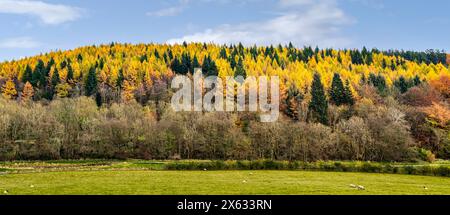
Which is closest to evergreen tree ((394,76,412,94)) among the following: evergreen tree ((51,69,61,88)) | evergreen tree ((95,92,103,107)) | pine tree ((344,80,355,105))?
pine tree ((344,80,355,105))

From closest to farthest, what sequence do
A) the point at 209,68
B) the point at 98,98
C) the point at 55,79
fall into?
the point at 98,98 → the point at 55,79 → the point at 209,68

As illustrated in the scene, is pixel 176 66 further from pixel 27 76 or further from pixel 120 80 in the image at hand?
pixel 27 76

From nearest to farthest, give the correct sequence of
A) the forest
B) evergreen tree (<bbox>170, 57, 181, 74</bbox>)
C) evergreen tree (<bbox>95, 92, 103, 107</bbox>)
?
the forest
evergreen tree (<bbox>95, 92, 103, 107</bbox>)
evergreen tree (<bbox>170, 57, 181, 74</bbox>)

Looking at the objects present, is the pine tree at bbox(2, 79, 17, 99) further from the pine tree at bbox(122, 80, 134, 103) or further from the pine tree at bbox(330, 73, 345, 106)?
the pine tree at bbox(330, 73, 345, 106)

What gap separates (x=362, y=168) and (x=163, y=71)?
119 meters

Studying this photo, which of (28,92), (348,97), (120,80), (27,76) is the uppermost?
(27,76)

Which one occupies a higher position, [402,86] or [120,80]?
[120,80]

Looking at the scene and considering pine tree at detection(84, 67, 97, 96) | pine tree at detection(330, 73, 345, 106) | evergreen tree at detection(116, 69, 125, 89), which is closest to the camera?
pine tree at detection(330, 73, 345, 106)

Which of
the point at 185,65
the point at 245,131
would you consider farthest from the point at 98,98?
the point at 245,131

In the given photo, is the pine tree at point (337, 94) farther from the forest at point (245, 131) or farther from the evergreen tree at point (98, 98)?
the evergreen tree at point (98, 98)

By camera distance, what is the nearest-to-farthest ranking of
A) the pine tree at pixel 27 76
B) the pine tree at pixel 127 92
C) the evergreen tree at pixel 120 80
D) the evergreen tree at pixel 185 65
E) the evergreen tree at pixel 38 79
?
the pine tree at pixel 127 92 → the evergreen tree at pixel 120 80 → the evergreen tree at pixel 38 79 → the pine tree at pixel 27 76 → the evergreen tree at pixel 185 65

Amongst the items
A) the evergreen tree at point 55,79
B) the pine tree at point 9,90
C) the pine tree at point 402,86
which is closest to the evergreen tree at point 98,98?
the evergreen tree at point 55,79

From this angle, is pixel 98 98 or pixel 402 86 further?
pixel 402 86
